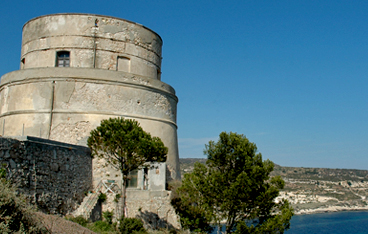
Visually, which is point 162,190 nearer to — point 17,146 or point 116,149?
point 116,149

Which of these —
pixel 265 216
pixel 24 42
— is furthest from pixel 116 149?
pixel 24 42

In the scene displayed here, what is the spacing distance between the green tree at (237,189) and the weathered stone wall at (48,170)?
399 centimetres

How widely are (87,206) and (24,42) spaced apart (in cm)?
944

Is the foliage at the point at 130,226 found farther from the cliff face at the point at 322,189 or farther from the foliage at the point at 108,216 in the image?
the cliff face at the point at 322,189

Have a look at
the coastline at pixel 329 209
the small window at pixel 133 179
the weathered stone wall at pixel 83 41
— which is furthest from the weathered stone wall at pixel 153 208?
the coastline at pixel 329 209

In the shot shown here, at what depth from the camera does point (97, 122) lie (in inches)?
637

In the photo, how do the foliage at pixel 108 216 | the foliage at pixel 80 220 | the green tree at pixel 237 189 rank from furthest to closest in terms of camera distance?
1. the foliage at pixel 108 216
2. the green tree at pixel 237 189
3. the foliage at pixel 80 220

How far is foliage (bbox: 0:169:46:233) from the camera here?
7002 mm

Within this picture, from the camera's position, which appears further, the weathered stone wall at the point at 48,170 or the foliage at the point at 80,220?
the foliage at the point at 80,220

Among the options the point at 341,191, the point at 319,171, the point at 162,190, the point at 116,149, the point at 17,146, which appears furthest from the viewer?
the point at 319,171

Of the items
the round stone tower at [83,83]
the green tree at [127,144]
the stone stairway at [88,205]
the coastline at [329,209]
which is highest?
the round stone tower at [83,83]

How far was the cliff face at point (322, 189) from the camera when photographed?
81.8m

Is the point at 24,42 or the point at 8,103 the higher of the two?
the point at 24,42

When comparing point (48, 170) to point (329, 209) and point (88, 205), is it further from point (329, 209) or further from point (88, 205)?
point (329, 209)
